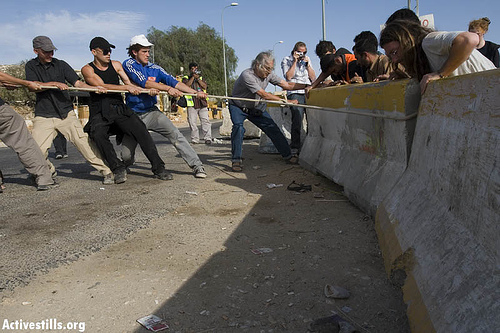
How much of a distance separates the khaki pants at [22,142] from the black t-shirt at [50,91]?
466 mm

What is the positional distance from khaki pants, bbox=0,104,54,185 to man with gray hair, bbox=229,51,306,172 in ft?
9.09

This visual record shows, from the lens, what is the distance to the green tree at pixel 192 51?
57.6 m

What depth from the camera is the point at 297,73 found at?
8.43 m

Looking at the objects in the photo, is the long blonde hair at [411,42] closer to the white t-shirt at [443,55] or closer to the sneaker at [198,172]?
the white t-shirt at [443,55]

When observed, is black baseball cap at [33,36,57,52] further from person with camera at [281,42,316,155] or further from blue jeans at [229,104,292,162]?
person with camera at [281,42,316,155]

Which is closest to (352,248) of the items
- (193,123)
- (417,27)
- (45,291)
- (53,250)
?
(417,27)

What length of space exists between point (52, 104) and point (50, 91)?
18 centimetres

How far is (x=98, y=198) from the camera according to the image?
5.25m

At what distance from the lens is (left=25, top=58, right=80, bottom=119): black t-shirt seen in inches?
235

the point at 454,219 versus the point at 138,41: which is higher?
the point at 138,41

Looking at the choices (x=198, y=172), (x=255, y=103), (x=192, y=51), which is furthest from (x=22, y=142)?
(x=192, y=51)

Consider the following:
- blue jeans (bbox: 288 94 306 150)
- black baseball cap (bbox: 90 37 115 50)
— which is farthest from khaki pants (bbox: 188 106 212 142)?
black baseball cap (bbox: 90 37 115 50)

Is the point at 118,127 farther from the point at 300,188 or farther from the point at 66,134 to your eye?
the point at 300,188

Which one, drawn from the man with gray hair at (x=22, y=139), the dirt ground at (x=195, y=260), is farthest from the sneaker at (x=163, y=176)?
the man with gray hair at (x=22, y=139)
